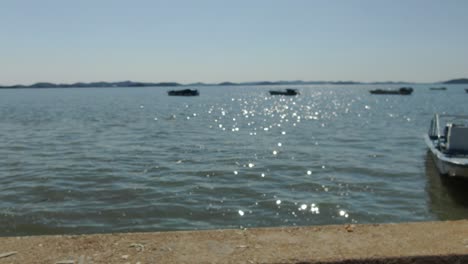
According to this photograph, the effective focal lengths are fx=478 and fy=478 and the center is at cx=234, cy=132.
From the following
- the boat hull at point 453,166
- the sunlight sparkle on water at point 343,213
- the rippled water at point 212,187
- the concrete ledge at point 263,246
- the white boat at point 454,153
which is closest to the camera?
the concrete ledge at point 263,246

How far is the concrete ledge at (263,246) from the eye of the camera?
3.88 m

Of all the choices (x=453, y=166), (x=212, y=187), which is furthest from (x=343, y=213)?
(x=212, y=187)

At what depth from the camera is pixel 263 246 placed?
418 centimetres

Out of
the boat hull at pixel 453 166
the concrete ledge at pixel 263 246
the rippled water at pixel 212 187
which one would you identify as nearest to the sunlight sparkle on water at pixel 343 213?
the rippled water at pixel 212 187

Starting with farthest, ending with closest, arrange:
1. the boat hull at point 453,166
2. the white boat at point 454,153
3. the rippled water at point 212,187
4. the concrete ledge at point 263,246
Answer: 1. the white boat at point 454,153
2. the boat hull at point 453,166
3. the rippled water at point 212,187
4. the concrete ledge at point 263,246

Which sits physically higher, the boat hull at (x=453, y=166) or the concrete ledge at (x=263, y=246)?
the concrete ledge at (x=263, y=246)

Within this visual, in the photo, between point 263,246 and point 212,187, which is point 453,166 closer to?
point 212,187

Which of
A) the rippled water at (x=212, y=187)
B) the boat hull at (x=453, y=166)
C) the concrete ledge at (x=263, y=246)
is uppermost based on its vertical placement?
the concrete ledge at (x=263, y=246)

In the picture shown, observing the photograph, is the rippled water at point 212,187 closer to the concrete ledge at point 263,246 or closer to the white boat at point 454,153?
the white boat at point 454,153

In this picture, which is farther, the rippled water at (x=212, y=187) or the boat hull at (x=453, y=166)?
the boat hull at (x=453, y=166)

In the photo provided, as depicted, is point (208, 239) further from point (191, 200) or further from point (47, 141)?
point (47, 141)

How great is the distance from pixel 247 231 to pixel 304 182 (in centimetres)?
978

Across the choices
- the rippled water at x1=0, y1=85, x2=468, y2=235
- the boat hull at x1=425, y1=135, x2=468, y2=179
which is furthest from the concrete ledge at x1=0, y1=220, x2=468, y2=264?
the boat hull at x1=425, y1=135, x2=468, y2=179

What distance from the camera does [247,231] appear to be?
462 centimetres
